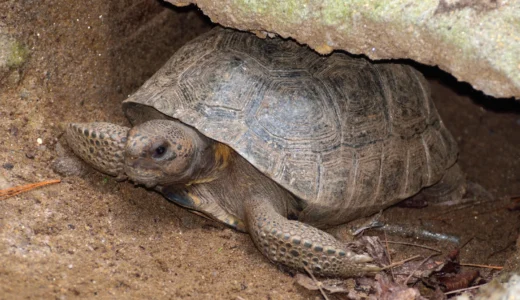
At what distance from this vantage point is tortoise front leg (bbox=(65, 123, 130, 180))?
169 inches

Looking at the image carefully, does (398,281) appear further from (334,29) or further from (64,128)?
(64,128)

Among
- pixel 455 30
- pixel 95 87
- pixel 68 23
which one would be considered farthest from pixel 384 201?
pixel 68 23

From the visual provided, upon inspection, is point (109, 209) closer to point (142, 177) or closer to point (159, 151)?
point (142, 177)

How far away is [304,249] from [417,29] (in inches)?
60.9

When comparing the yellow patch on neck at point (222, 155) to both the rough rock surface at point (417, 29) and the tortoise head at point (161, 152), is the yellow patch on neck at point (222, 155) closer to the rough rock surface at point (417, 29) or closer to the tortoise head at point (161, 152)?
the tortoise head at point (161, 152)

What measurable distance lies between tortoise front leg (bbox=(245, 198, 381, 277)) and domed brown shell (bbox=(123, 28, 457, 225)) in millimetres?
287

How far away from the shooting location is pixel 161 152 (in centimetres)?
404

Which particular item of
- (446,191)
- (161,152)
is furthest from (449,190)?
(161,152)

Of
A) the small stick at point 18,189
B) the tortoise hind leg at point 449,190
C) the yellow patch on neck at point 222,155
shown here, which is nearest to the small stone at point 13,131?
the small stick at point 18,189

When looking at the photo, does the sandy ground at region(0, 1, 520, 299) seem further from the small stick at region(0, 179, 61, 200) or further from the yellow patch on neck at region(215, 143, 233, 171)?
the yellow patch on neck at region(215, 143, 233, 171)

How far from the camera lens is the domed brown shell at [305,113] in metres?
4.16

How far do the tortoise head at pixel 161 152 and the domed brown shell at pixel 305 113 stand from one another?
0.14 metres

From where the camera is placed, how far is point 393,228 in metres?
4.94

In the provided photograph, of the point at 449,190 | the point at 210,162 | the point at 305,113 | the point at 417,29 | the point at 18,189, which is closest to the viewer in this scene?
the point at 417,29
